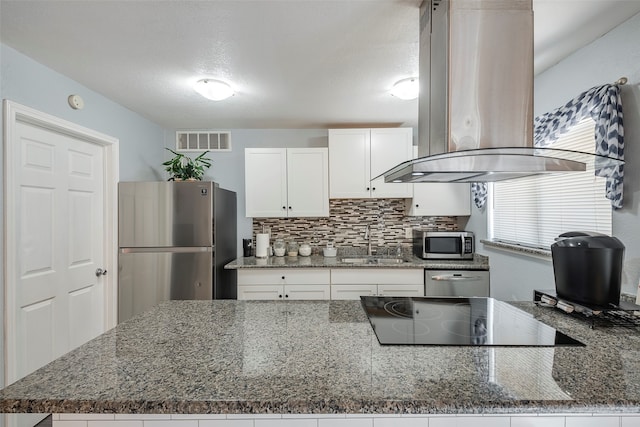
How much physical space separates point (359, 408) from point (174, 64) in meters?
2.15

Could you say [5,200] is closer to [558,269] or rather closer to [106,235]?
[106,235]

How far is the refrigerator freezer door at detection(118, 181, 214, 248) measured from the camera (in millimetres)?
2676

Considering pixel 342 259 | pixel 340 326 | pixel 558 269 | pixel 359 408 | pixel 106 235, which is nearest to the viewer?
pixel 359 408

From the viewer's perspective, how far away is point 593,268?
136 centimetres

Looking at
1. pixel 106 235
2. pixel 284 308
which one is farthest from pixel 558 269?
pixel 106 235

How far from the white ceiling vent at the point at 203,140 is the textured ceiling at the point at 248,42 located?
33.7 inches

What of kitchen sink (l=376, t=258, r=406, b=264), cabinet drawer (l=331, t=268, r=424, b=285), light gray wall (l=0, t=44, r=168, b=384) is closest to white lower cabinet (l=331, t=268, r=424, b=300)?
cabinet drawer (l=331, t=268, r=424, b=285)

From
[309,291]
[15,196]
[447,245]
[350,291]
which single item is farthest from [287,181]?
[15,196]

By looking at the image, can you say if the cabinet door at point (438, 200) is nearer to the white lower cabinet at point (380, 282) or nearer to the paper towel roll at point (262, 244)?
the white lower cabinet at point (380, 282)

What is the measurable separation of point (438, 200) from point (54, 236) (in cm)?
324

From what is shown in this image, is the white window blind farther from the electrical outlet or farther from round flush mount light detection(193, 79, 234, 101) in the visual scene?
round flush mount light detection(193, 79, 234, 101)

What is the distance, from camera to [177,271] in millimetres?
2680

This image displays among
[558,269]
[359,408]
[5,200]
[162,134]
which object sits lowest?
[359,408]

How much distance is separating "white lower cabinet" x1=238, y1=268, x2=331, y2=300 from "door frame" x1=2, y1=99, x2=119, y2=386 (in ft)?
3.54
